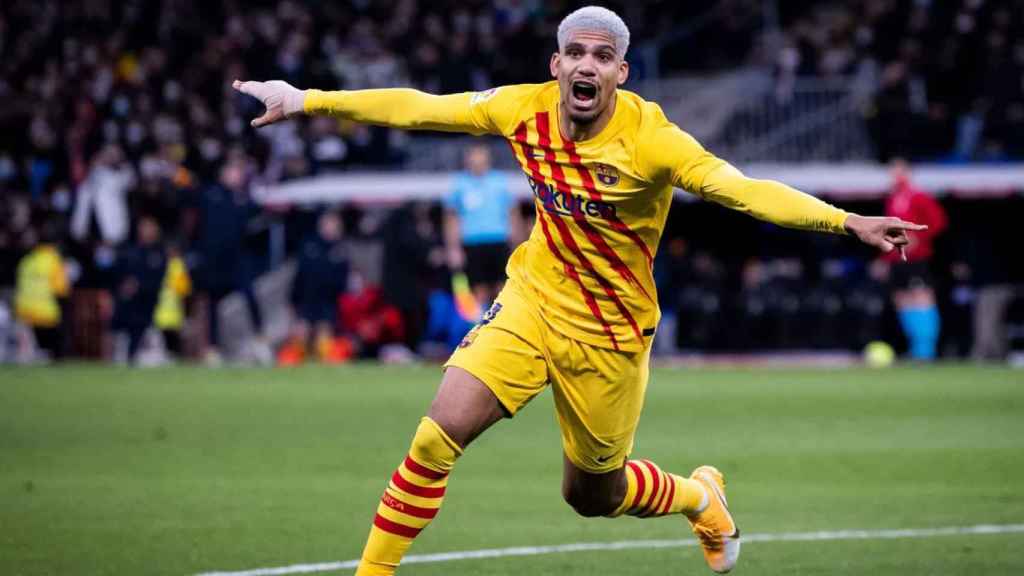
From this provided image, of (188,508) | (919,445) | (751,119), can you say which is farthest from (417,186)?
(188,508)

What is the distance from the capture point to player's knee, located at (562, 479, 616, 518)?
24.4ft

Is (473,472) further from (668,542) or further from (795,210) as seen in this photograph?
(795,210)

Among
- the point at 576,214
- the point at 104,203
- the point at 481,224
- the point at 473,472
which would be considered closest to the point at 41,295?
the point at 104,203

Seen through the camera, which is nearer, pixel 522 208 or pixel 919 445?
pixel 919 445

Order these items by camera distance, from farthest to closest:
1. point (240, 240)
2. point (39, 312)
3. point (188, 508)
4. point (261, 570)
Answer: point (39, 312)
point (240, 240)
point (188, 508)
point (261, 570)

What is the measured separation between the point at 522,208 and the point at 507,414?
19.5 metres

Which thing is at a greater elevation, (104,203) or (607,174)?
(607,174)

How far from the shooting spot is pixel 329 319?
23391 mm

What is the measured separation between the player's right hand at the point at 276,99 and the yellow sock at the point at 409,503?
1404 millimetres

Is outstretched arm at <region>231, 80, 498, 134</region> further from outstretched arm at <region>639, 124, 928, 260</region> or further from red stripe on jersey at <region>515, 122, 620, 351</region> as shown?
outstretched arm at <region>639, 124, 928, 260</region>

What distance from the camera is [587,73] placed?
6883 mm

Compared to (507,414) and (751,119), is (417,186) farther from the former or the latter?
(507,414)

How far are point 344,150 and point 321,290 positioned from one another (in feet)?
15.7

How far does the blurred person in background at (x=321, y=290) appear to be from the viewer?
23.1 meters
